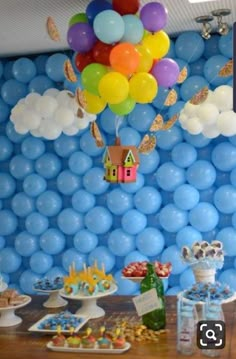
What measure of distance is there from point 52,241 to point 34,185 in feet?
1.53

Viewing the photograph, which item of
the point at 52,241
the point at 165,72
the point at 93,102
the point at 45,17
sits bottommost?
the point at 52,241

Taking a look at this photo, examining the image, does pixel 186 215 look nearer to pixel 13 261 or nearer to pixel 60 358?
pixel 13 261

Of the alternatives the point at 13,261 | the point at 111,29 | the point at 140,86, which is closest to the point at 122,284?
the point at 13,261

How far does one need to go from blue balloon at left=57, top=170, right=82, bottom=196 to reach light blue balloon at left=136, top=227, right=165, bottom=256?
65cm

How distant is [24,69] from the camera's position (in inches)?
171

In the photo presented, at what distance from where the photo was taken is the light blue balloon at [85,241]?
13.8ft

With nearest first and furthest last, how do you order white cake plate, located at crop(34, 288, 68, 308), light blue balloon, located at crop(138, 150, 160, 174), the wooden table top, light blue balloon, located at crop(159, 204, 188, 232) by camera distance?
the wooden table top < white cake plate, located at crop(34, 288, 68, 308) < light blue balloon, located at crop(159, 204, 188, 232) < light blue balloon, located at crop(138, 150, 160, 174)

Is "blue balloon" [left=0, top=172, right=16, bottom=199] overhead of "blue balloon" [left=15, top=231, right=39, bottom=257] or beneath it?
overhead

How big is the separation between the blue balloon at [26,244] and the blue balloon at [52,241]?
6 cm

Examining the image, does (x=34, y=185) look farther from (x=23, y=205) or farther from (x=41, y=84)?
(x=41, y=84)

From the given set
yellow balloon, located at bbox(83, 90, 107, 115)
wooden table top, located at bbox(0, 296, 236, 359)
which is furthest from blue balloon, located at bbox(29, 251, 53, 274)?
yellow balloon, located at bbox(83, 90, 107, 115)

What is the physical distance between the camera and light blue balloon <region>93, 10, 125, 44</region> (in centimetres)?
265

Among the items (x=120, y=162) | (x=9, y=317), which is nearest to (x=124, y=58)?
(x=120, y=162)

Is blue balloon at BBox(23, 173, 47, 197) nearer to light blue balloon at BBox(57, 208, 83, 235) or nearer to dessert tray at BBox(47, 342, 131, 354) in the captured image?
light blue balloon at BBox(57, 208, 83, 235)
